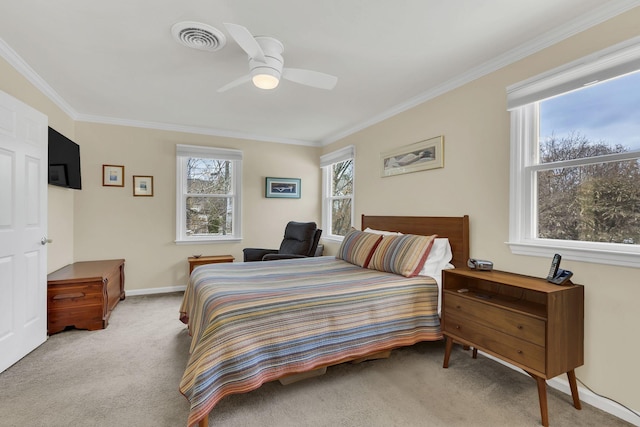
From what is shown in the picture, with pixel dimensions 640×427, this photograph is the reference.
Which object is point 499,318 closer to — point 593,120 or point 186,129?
point 593,120

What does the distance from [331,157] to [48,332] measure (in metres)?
4.00

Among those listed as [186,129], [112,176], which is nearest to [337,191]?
[186,129]

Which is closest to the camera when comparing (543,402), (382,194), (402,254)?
(543,402)

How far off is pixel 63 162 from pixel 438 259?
4.10 m

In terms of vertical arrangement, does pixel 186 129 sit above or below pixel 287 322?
above

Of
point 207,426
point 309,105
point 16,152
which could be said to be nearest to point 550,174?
point 309,105

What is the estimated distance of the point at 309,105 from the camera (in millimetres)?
3547

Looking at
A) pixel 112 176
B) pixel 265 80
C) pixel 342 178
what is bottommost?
pixel 112 176

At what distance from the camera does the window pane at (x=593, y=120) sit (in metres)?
1.82

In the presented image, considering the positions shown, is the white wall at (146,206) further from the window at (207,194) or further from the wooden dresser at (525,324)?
the wooden dresser at (525,324)

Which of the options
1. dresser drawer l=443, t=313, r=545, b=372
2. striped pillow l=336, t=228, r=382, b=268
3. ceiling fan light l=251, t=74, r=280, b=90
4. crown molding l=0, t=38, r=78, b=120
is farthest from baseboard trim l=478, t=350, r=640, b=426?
crown molding l=0, t=38, r=78, b=120

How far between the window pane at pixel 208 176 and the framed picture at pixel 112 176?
86cm

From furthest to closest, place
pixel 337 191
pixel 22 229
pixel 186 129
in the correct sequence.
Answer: pixel 337 191
pixel 186 129
pixel 22 229

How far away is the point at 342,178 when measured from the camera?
16.3 feet
